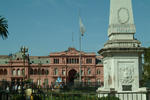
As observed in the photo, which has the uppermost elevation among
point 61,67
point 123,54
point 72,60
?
point 72,60

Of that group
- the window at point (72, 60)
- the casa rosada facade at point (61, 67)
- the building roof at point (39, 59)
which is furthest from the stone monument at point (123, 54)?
the building roof at point (39, 59)

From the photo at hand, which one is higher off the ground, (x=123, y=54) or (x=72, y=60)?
(x=72, y=60)

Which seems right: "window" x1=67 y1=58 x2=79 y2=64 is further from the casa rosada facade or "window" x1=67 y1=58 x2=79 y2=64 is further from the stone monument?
the stone monument

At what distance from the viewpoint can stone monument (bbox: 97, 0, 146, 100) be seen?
10.2m

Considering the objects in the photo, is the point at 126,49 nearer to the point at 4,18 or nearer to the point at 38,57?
the point at 4,18

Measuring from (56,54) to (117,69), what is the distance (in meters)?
70.4

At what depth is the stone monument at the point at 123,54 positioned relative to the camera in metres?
10.2

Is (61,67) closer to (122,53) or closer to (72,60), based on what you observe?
(72,60)

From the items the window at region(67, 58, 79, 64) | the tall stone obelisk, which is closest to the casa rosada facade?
the window at region(67, 58, 79, 64)

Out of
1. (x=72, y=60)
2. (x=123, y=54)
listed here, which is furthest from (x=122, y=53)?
(x=72, y=60)

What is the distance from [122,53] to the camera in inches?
406

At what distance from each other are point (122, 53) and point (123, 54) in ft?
0.19

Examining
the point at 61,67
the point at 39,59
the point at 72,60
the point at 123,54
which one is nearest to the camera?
the point at 123,54

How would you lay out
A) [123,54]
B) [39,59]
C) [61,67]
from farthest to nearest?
[39,59] < [61,67] < [123,54]
